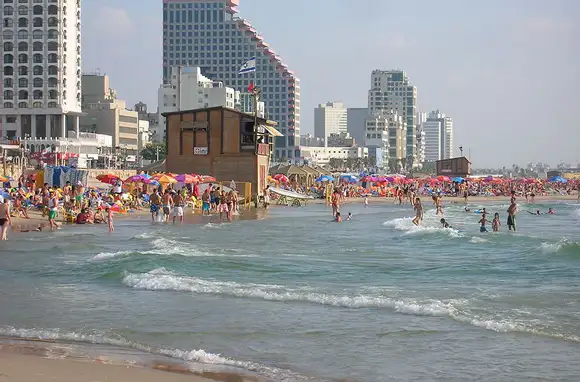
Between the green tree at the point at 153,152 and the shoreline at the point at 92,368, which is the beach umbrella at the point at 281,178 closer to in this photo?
the green tree at the point at 153,152

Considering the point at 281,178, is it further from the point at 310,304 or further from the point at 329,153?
the point at 329,153

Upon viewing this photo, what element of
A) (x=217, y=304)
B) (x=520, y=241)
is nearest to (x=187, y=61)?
(x=520, y=241)

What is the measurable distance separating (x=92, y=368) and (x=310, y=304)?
5.25 meters

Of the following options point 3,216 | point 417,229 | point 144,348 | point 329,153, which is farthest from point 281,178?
point 329,153

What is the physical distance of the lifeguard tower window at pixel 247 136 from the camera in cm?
5019

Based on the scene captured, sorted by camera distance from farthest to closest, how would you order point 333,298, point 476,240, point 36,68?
1. point 36,68
2. point 476,240
3. point 333,298

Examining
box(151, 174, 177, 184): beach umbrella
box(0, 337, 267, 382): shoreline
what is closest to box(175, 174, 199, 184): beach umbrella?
box(151, 174, 177, 184): beach umbrella

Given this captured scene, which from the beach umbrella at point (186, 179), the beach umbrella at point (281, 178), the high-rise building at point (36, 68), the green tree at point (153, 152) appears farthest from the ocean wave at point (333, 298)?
the green tree at point (153, 152)

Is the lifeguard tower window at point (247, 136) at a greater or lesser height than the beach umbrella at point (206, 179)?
greater

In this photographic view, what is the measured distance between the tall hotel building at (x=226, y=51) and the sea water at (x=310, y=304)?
15180cm

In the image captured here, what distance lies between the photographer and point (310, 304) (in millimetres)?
13922

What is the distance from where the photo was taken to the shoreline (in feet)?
29.1

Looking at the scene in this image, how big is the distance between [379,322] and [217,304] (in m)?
2.92

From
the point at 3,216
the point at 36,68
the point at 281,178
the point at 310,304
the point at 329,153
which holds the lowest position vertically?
the point at 310,304
